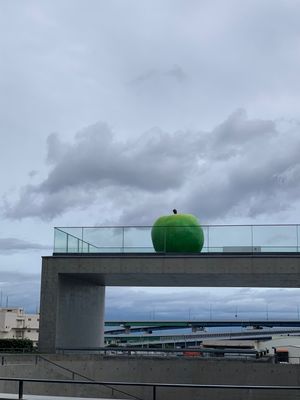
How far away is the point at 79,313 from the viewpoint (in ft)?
111

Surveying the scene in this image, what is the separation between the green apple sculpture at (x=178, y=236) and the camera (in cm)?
3150

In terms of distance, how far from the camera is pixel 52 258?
3170cm

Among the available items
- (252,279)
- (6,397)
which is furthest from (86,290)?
(6,397)

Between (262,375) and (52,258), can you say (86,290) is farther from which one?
(262,375)

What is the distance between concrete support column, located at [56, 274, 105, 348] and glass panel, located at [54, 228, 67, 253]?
Answer: 146 centimetres

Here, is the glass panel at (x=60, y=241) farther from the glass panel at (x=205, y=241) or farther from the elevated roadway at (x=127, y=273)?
the glass panel at (x=205, y=241)

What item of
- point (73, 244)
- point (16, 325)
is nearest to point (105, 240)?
point (73, 244)

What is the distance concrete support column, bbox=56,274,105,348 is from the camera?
104 feet

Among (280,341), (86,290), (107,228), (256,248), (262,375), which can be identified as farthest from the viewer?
(280,341)

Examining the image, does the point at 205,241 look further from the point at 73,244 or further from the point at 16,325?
the point at 16,325

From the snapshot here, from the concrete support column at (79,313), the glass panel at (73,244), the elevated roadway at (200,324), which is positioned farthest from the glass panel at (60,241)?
the elevated roadway at (200,324)

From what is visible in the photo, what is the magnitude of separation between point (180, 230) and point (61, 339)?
8.83m

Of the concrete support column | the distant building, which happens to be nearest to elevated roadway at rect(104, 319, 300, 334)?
the distant building

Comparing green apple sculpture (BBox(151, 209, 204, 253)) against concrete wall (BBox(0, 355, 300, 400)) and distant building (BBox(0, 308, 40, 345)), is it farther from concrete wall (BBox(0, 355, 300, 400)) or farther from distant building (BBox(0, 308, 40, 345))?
distant building (BBox(0, 308, 40, 345))
